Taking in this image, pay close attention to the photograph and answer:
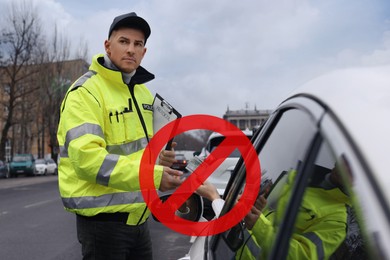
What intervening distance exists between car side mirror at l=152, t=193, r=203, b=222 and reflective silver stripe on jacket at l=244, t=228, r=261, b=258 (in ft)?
1.58

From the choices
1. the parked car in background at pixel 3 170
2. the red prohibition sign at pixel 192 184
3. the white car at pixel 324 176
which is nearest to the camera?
the white car at pixel 324 176

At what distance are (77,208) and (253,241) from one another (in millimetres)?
905

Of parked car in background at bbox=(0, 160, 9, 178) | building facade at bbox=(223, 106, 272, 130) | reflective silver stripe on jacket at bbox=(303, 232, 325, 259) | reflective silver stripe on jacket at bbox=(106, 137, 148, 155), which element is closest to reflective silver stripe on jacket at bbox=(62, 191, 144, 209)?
reflective silver stripe on jacket at bbox=(106, 137, 148, 155)

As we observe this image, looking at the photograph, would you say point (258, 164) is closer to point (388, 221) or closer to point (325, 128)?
point (325, 128)

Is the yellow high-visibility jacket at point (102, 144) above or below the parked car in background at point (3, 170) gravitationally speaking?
above

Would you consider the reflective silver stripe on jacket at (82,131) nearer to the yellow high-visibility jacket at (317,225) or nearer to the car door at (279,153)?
the car door at (279,153)

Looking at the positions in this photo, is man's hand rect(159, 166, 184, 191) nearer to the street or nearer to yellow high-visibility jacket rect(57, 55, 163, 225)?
yellow high-visibility jacket rect(57, 55, 163, 225)

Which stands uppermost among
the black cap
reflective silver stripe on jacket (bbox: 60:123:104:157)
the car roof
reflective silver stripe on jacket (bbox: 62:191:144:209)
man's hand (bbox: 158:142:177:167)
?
the black cap

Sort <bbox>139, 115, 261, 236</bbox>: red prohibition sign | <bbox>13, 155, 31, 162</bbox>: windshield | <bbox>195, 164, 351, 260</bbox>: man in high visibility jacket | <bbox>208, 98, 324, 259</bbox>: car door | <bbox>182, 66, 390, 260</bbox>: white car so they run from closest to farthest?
<bbox>182, 66, 390, 260</bbox>: white car
<bbox>208, 98, 324, 259</bbox>: car door
<bbox>195, 164, 351, 260</bbox>: man in high visibility jacket
<bbox>139, 115, 261, 236</bbox>: red prohibition sign
<bbox>13, 155, 31, 162</bbox>: windshield

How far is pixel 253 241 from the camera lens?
171 centimetres

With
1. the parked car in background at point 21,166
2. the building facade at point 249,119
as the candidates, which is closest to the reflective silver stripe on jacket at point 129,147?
the building facade at point 249,119

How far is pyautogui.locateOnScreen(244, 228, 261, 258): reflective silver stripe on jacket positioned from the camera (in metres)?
1.60

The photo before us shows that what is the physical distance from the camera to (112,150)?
2266 mm

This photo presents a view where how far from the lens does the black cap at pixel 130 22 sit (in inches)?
93.1
